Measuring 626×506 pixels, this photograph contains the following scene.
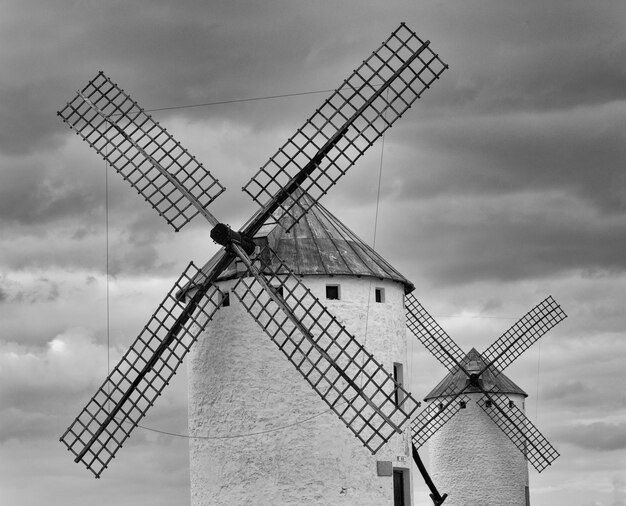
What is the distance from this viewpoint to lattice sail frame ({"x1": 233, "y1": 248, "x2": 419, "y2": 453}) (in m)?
18.8

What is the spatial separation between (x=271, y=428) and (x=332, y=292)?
2350 millimetres

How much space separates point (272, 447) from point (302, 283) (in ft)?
8.35

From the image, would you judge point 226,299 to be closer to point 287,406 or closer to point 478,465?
point 287,406

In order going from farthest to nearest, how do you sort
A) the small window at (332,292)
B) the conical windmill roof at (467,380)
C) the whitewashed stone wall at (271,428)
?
the conical windmill roof at (467,380) < the small window at (332,292) < the whitewashed stone wall at (271,428)

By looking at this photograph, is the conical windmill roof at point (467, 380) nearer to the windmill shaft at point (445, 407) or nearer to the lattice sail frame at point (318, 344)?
the windmill shaft at point (445, 407)

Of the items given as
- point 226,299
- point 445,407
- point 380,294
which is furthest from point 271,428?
point 445,407

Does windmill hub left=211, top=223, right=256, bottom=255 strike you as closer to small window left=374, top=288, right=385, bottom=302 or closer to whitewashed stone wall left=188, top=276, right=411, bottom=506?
whitewashed stone wall left=188, top=276, right=411, bottom=506

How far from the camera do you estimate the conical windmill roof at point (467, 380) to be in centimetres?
3062

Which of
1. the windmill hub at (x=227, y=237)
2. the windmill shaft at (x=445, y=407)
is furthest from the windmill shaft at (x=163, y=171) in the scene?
the windmill shaft at (x=445, y=407)

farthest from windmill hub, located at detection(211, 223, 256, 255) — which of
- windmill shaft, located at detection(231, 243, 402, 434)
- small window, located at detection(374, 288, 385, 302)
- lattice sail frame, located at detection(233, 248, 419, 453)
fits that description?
small window, located at detection(374, 288, 385, 302)

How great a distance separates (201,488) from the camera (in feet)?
65.2

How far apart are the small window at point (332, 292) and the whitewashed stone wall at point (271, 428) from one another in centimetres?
10

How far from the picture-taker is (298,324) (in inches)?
726

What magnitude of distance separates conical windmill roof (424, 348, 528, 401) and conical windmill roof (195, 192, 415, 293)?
32.0 ft
